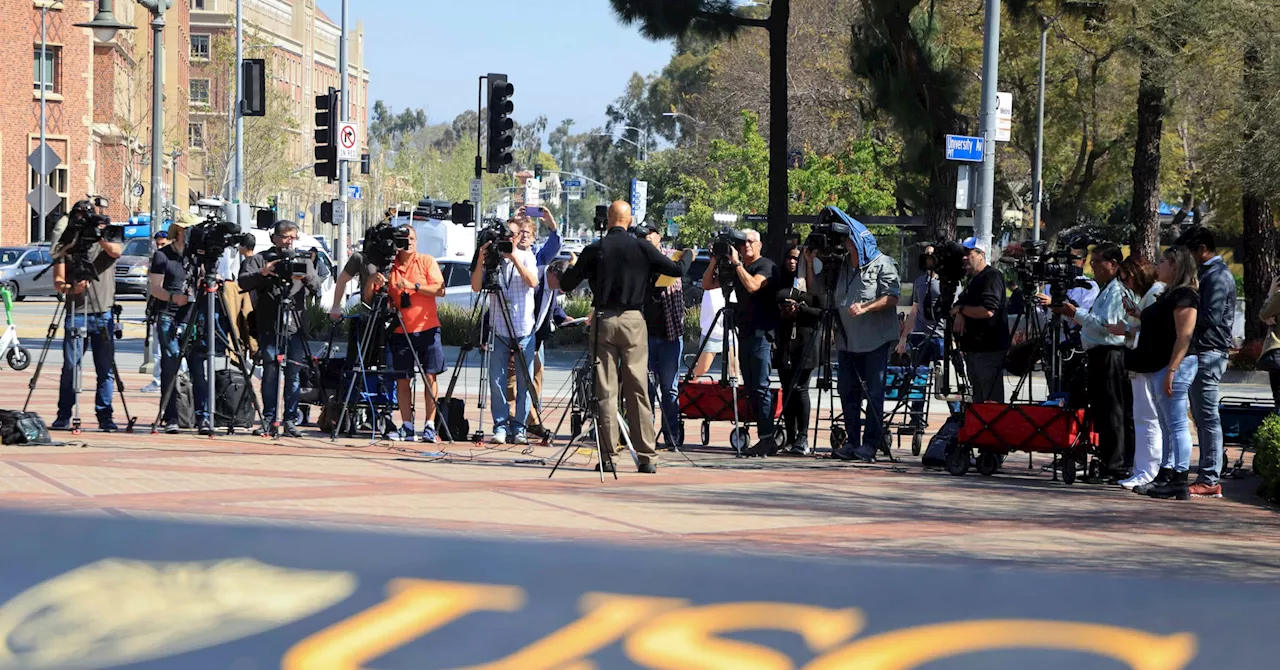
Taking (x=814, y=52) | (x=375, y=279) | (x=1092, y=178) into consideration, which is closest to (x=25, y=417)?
(x=375, y=279)

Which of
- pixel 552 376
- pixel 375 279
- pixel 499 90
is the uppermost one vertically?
pixel 499 90

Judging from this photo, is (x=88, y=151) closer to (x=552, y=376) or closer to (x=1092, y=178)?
(x=1092, y=178)

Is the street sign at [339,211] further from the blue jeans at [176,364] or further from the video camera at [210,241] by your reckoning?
the video camera at [210,241]

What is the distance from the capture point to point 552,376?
71.5 ft

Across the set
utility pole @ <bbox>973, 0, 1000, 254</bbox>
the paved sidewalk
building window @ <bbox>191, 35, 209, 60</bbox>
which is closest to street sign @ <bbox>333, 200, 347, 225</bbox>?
utility pole @ <bbox>973, 0, 1000, 254</bbox>

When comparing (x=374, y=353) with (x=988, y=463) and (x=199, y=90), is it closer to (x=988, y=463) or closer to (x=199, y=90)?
(x=988, y=463)

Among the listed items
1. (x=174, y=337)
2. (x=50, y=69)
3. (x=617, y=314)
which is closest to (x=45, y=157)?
(x=174, y=337)

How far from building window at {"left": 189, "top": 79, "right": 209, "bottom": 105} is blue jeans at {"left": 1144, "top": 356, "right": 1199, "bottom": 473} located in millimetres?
80772

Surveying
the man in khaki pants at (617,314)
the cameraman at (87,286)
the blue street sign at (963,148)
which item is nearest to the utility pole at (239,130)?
the cameraman at (87,286)

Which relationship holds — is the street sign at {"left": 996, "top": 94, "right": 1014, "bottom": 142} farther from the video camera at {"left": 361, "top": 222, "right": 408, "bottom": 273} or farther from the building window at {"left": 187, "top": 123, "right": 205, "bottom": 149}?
the building window at {"left": 187, "top": 123, "right": 205, "bottom": 149}

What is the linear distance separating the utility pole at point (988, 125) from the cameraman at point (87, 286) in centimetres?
848

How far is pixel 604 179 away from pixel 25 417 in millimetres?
134957

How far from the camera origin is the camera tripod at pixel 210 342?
1265 cm

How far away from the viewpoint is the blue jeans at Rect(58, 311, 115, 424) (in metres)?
12.6
